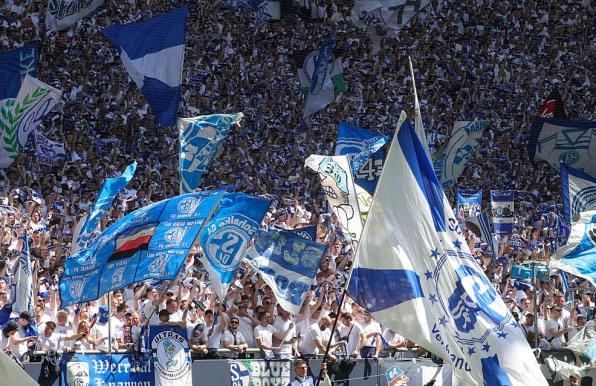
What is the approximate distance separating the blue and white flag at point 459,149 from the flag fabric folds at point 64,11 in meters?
7.43

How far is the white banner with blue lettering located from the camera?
44.2 ft

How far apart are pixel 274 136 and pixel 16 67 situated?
693 cm

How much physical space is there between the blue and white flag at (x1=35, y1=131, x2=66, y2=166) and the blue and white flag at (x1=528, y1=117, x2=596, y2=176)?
1093 cm

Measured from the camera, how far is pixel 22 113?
64.1ft

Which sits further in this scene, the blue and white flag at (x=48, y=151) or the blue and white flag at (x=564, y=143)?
the blue and white flag at (x=564, y=143)

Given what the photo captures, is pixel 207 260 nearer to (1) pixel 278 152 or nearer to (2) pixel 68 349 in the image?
(2) pixel 68 349

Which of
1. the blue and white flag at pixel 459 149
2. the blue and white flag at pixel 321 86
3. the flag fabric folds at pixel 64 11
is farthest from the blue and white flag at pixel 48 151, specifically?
the blue and white flag at pixel 459 149

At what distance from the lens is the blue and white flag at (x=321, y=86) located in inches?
1045

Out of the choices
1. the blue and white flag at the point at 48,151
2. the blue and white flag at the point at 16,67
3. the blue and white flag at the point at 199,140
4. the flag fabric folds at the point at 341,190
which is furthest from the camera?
the blue and white flag at the point at 48,151

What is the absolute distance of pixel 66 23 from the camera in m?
24.5

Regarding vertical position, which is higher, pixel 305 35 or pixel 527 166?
pixel 305 35

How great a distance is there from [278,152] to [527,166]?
6.68 metres

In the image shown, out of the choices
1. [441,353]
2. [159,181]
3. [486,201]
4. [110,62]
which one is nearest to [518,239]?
[486,201]

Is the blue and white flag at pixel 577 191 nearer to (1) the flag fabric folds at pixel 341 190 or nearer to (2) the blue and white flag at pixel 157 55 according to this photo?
(1) the flag fabric folds at pixel 341 190
